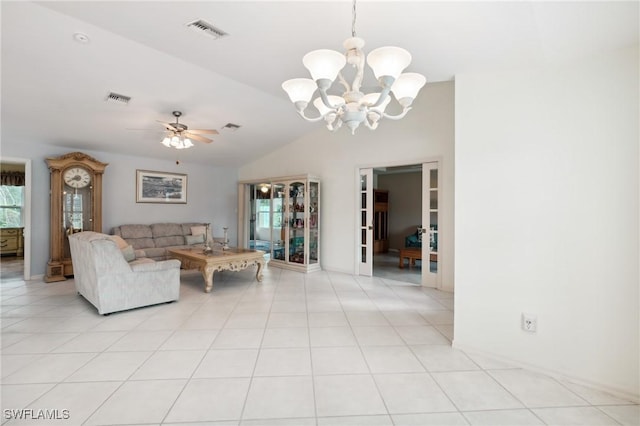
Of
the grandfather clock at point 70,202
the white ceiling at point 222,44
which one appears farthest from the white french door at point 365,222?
the grandfather clock at point 70,202

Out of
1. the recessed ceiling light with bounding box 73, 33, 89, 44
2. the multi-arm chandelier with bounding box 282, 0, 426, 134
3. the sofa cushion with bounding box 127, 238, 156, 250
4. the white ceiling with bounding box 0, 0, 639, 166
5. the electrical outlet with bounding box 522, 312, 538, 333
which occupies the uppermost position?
the recessed ceiling light with bounding box 73, 33, 89, 44

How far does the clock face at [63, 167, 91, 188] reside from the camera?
5.01 metres

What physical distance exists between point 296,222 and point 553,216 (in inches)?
176

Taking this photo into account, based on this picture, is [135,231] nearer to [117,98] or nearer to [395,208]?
[117,98]

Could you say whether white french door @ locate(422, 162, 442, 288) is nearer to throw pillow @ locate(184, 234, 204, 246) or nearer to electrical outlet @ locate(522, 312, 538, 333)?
electrical outlet @ locate(522, 312, 538, 333)

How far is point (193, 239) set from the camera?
642cm

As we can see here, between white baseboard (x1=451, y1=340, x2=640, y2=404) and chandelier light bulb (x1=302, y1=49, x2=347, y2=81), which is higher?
chandelier light bulb (x1=302, y1=49, x2=347, y2=81)

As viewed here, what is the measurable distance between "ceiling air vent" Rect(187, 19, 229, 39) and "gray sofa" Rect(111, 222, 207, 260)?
4209mm

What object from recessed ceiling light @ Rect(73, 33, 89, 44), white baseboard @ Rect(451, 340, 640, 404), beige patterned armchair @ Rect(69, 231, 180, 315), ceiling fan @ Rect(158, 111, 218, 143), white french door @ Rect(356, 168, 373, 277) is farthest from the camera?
white french door @ Rect(356, 168, 373, 277)

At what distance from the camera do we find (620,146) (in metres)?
1.92

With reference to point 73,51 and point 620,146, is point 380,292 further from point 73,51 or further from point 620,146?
point 73,51

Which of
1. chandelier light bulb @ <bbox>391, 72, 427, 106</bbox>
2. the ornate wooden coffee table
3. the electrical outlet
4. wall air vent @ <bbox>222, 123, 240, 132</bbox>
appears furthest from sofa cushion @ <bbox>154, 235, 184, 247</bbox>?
the electrical outlet

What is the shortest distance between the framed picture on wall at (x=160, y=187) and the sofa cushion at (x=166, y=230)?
562mm

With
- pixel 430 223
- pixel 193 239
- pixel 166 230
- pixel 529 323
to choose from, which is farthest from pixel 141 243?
pixel 529 323
